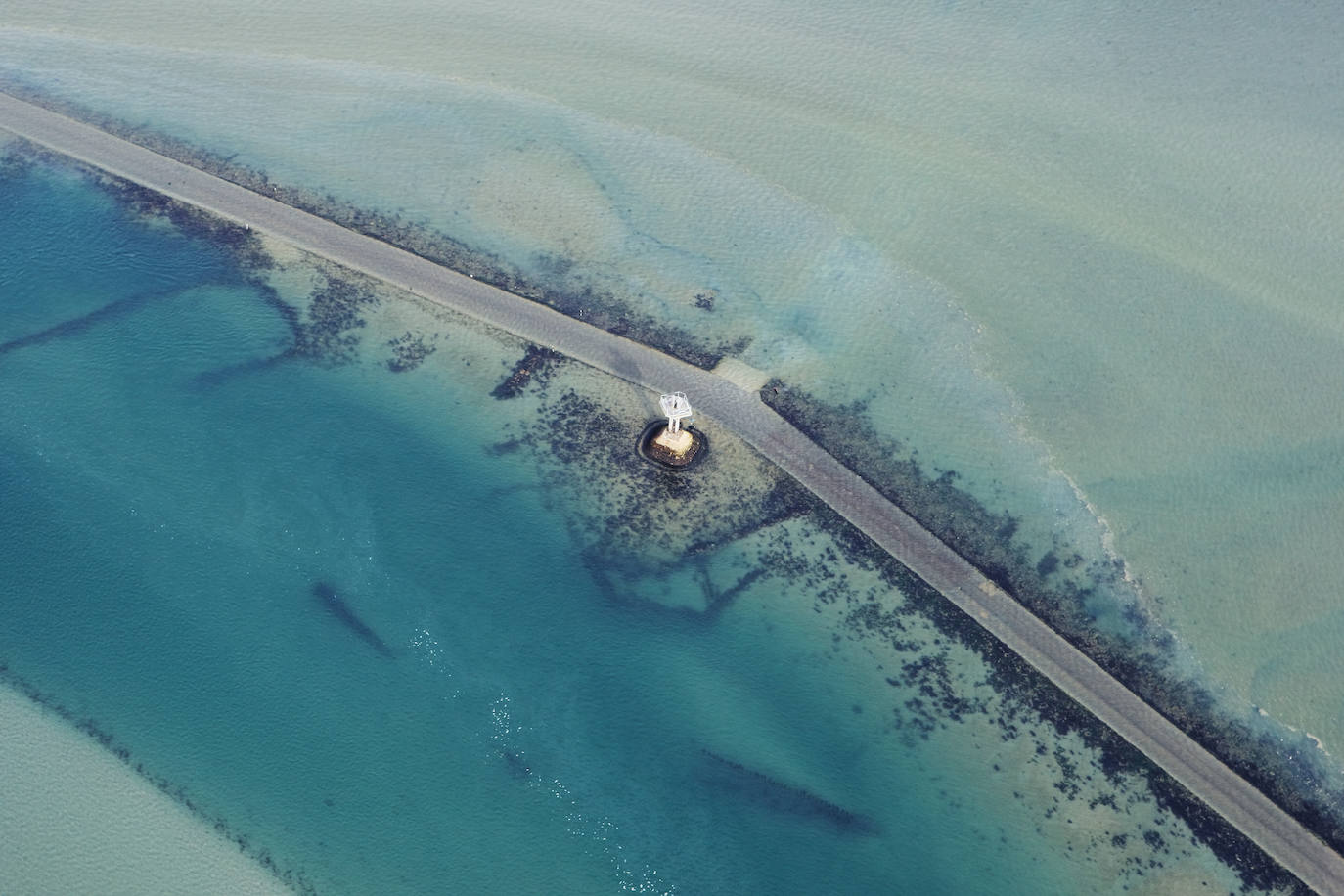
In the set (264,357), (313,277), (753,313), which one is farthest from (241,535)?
(753,313)

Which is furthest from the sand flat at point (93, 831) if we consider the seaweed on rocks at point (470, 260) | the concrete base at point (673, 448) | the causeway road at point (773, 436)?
the seaweed on rocks at point (470, 260)

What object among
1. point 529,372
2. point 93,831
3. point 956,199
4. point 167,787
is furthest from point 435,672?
point 956,199

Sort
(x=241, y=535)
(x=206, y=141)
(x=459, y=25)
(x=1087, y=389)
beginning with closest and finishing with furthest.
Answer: (x=241, y=535) < (x=1087, y=389) < (x=206, y=141) < (x=459, y=25)

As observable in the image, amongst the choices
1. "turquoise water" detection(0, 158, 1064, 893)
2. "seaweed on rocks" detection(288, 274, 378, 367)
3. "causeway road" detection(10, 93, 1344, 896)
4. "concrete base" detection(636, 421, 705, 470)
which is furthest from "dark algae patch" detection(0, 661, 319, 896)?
"causeway road" detection(10, 93, 1344, 896)

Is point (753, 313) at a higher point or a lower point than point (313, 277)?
higher

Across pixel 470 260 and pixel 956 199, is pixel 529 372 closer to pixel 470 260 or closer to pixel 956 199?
pixel 470 260

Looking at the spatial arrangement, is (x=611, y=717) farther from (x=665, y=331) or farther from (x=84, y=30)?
(x=84, y=30)

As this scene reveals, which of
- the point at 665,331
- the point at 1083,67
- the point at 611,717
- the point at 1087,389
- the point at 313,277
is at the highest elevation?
the point at 1083,67
